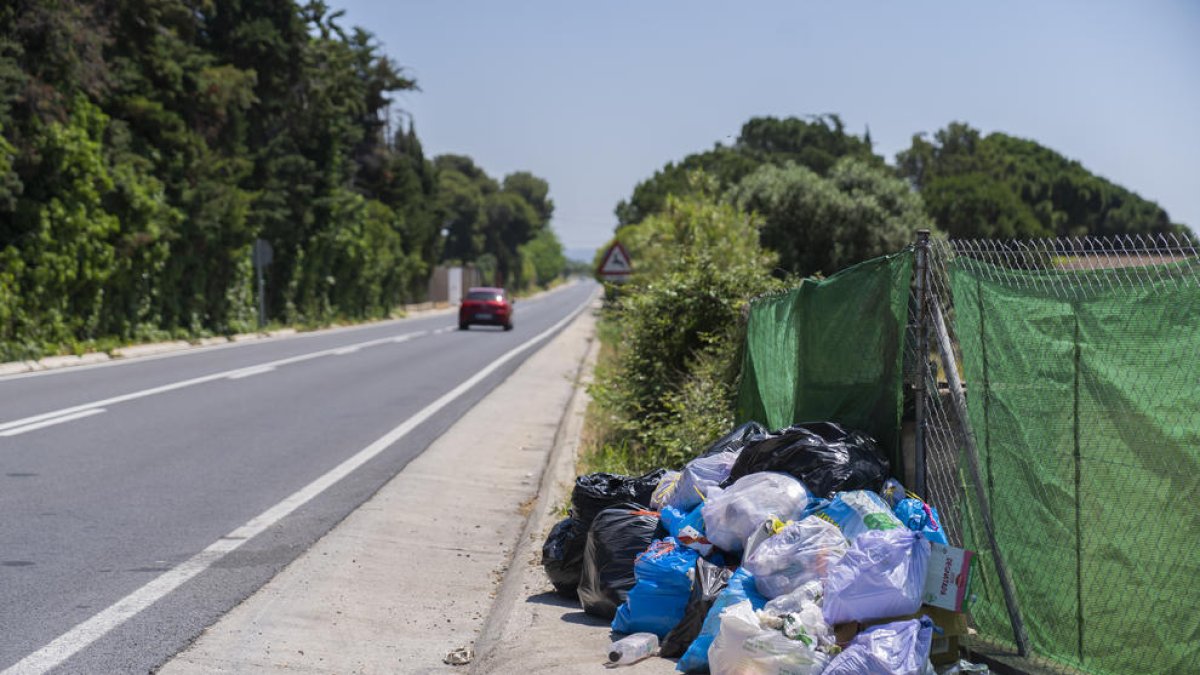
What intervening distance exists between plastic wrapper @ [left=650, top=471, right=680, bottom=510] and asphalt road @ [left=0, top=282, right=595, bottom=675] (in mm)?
1871

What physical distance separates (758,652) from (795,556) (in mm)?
544

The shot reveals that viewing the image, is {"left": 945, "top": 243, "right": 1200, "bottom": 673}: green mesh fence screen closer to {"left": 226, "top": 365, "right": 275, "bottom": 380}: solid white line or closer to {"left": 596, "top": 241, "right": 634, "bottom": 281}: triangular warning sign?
{"left": 226, "top": 365, "right": 275, "bottom": 380}: solid white line

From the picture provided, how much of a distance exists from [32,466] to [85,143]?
47.9 ft

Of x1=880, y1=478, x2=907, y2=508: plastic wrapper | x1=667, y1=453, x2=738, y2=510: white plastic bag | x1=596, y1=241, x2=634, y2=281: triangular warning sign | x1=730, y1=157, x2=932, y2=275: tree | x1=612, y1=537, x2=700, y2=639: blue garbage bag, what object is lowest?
x1=612, y1=537, x2=700, y2=639: blue garbage bag

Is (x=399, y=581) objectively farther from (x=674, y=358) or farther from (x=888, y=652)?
(x=674, y=358)

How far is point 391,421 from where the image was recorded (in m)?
14.4

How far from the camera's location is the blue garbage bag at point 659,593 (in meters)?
5.47

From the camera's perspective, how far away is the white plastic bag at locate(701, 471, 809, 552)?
209 inches

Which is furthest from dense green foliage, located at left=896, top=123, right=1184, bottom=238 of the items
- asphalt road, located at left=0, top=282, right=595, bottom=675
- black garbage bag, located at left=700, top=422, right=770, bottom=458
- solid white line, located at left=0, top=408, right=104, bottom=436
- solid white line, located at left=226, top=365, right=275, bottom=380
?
black garbage bag, located at left=700, top=422, right=770, bottom=458

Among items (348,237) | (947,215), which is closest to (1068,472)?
(348,237)

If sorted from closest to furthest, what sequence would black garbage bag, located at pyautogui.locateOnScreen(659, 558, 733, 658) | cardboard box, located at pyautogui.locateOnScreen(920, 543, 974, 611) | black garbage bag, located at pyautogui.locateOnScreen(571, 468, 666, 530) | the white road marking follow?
cardboard box, located at pyautogui.locateOnScreen(920, 543, 974, 611) → black garbage bag, located at pyautogui.locateOnScreen(659, 558, 733, 658) → black garbage bag, located at pyautogui.locateOnScreen(571, 468, 666, 530) → the white road marking

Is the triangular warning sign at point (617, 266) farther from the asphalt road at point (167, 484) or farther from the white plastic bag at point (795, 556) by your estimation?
the white plastic bag at point (795, 556)

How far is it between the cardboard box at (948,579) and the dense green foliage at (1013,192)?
40.5m

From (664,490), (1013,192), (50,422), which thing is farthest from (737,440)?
(1013,192)
